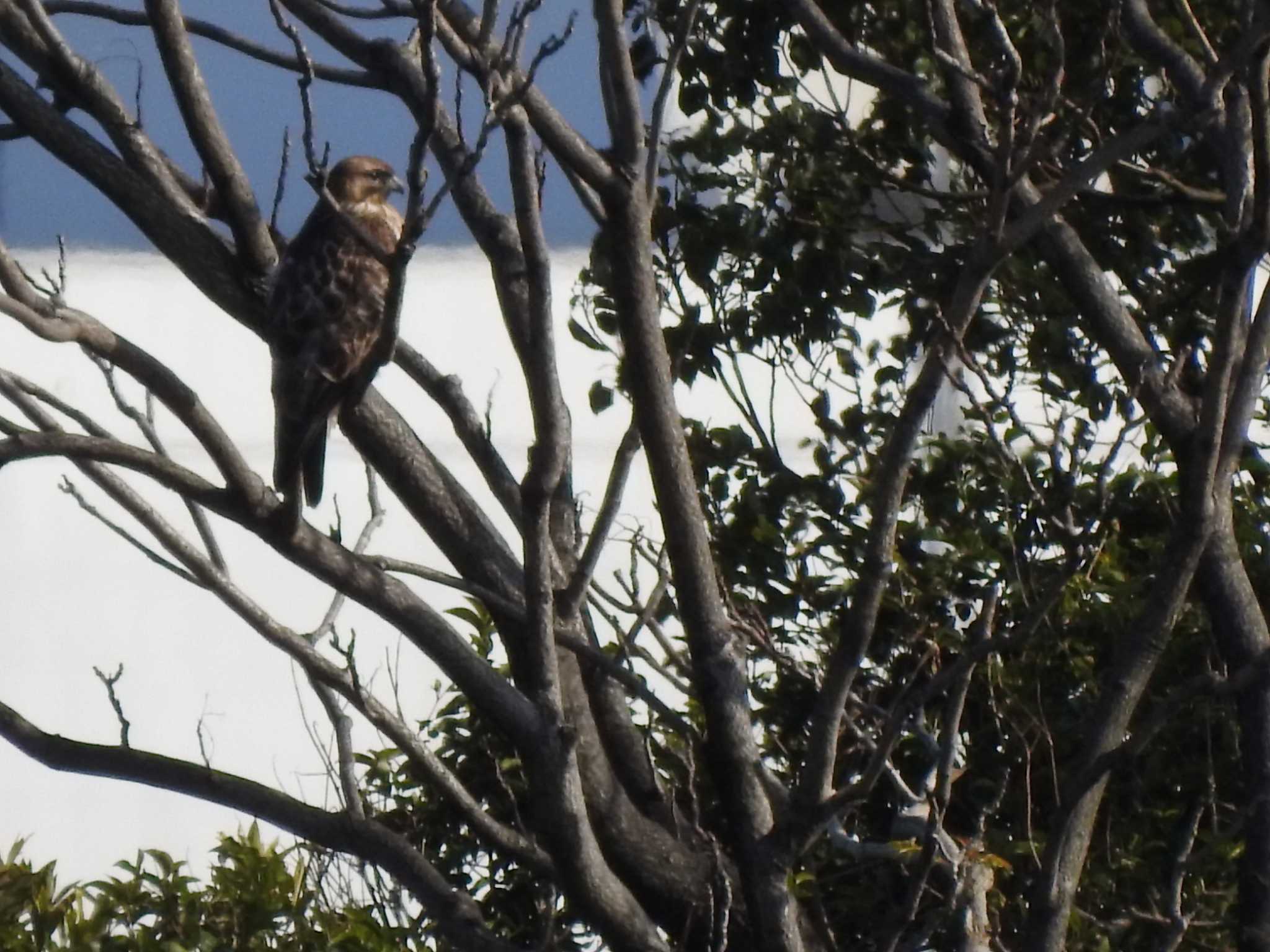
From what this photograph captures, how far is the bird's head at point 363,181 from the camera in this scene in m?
4.14

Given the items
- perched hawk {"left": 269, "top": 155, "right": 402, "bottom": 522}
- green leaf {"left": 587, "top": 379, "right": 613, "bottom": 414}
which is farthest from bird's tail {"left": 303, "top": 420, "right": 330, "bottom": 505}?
green leaf {"left": 587, "top": 379, "right": 613, "bottom": 414}

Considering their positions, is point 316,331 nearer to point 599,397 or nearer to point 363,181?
point 599,397

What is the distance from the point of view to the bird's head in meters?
4.14

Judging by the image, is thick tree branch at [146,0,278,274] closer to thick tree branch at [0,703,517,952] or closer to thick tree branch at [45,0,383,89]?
thick tree branch at [45,0,383,89]

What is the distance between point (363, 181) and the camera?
13.6 feet

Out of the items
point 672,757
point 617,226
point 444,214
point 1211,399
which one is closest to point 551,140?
point 617,226

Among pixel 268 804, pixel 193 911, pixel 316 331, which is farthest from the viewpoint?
pixel 193 911

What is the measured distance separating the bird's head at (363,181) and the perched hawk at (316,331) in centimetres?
41

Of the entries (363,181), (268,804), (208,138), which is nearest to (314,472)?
(363,181)

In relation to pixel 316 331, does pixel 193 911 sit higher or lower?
lower

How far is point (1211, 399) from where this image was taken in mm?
2266

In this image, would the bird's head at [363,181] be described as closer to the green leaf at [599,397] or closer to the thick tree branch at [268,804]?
the green leaf at [599,397]

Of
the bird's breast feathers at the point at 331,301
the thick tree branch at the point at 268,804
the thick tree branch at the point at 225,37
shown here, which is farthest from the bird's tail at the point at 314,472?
the thick tree branch at the point at 268,804

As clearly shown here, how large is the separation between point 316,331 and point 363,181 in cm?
94
